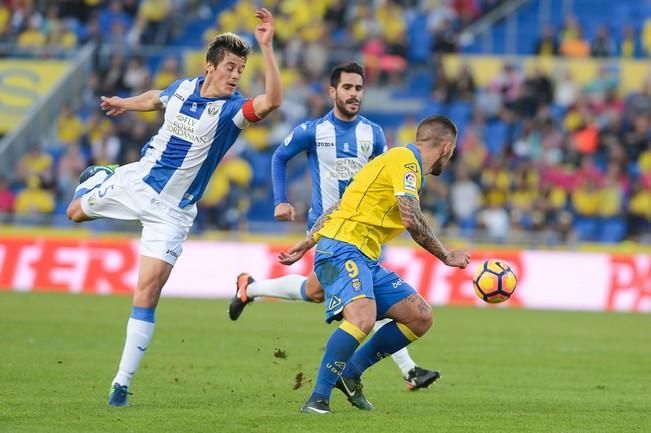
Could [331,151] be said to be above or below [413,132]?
below

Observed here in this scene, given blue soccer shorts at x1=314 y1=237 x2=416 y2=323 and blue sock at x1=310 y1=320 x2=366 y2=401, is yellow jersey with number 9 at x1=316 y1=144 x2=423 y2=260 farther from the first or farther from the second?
blue sock at x1=310 y1=320 x2=366 y2=401

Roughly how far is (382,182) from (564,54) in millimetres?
21157

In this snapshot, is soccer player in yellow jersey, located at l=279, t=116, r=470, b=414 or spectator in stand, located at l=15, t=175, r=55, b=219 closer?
soccer player in yellow jersey, located at l=279, t=116, r=470, b=414

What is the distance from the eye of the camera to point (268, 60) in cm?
866

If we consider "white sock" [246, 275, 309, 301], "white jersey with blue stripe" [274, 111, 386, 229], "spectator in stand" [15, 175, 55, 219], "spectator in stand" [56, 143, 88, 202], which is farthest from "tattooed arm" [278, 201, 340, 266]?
"spectator in stand" [56, 143, 88, 202]

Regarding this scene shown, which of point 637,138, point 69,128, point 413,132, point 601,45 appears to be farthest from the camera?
point 601,45

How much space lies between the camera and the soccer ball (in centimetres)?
955

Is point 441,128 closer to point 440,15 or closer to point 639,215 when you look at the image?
point 639,215

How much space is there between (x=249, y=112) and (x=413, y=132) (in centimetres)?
1750

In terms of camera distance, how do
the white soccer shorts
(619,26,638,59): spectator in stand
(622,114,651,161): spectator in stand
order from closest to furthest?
1. the white soccer shorts
2. (622,114,651,161): spectator in stand
3. (619,26,638,59): spectator in stand

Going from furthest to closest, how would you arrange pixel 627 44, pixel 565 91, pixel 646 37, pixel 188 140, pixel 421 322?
1. pixel 646 37
2. pixel 627 44
3. pixel 565 91
4. pixel 188 140
5. pixel 421 322

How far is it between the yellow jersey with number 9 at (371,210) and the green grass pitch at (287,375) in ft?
4.18

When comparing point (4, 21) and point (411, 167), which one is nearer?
point (411, 167)

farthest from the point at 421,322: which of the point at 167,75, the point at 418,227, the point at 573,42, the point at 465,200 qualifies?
the point at 573,42
